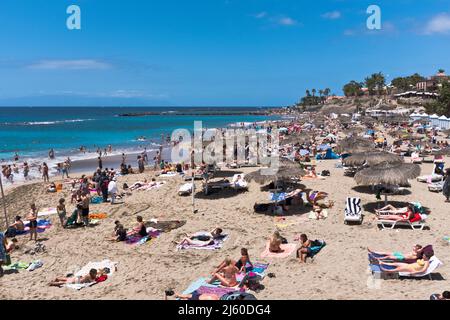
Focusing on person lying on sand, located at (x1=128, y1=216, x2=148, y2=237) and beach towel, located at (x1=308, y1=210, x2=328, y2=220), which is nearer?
person lying on sand, located at (x1=128, y1=216, x2=148, y2=237)

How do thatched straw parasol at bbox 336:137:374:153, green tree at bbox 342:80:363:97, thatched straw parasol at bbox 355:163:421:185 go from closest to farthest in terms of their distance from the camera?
thatched straw parasol at bbox 355:163:421:185 → thatched straw parasol at bbox 336:137:374:153 → green tree at bbox 342:80:363:97

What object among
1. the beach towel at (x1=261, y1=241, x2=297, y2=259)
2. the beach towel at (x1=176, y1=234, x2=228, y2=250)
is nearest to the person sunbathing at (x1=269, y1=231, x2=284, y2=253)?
the beach towel at (x1=261, y1=241, x2=297, y2=259)

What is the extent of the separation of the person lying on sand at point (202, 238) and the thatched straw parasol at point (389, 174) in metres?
4.29

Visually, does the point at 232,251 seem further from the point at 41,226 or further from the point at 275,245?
the point at 41,226

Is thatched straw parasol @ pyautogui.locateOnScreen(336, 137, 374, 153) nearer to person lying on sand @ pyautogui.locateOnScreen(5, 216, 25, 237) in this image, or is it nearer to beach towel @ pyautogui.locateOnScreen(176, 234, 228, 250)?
beach towel @ pyautogui.locateOnScreen(176, 234, 228, 250)

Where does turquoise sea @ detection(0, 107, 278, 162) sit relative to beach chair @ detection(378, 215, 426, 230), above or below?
above

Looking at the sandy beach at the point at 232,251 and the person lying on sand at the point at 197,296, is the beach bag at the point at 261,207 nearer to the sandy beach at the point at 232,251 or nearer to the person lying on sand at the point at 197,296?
the sandy beach at the point at 232,251

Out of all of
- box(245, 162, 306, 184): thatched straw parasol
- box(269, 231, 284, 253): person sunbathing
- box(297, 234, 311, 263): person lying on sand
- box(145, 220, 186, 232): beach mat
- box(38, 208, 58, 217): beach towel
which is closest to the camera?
box(297, 234, 311, 263): person lying on sand

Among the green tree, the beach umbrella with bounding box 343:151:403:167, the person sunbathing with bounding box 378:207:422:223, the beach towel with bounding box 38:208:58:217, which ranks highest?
the green tree

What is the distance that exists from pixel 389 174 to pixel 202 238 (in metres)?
5.20

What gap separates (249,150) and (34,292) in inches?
648

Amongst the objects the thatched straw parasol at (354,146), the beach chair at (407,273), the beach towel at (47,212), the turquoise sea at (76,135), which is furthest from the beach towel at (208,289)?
the turquoise sea at (76,135)

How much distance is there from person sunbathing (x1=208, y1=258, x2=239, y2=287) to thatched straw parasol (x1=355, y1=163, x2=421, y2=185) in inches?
211

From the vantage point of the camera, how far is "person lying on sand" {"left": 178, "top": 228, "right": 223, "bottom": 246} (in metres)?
9.18
